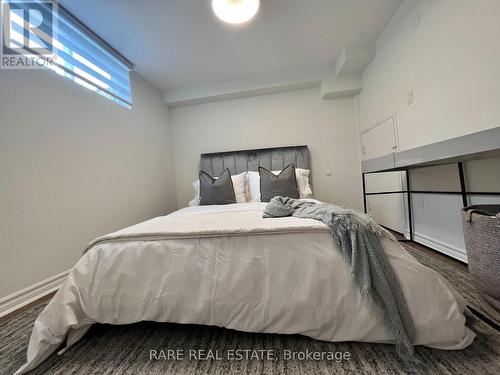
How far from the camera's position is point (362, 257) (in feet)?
2.77

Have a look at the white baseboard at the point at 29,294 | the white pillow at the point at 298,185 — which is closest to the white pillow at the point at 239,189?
the white pillow at the point at 298,185

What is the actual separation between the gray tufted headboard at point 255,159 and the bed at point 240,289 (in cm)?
204

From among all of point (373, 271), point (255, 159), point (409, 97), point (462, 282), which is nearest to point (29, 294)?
point (373, 271)

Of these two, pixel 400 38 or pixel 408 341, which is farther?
pixel 400 38

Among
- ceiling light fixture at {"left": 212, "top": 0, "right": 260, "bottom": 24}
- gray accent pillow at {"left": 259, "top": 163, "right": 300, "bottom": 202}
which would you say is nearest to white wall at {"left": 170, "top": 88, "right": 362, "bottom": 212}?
gray accent pillow at {"left": 259, "top": 163, "right": 300, "bottom": 202}

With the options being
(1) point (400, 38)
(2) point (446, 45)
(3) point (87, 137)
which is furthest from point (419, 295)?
(3) point (87, 137)

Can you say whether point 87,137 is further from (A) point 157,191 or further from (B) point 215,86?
(B) point 215,86

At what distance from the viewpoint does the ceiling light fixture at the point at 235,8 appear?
1.54 meters

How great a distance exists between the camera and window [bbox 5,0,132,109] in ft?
5.16

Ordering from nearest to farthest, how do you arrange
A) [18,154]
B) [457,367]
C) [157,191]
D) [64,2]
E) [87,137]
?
[457,367] < [18,154] < [64,2] < [87,137] < [157,191]

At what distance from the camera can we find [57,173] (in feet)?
5.46

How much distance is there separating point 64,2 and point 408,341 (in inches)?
125

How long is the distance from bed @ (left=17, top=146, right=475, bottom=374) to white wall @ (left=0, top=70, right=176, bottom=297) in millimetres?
850

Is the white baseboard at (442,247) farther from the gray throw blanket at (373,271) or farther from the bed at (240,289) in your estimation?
the gray throw blanket at (373,271)
